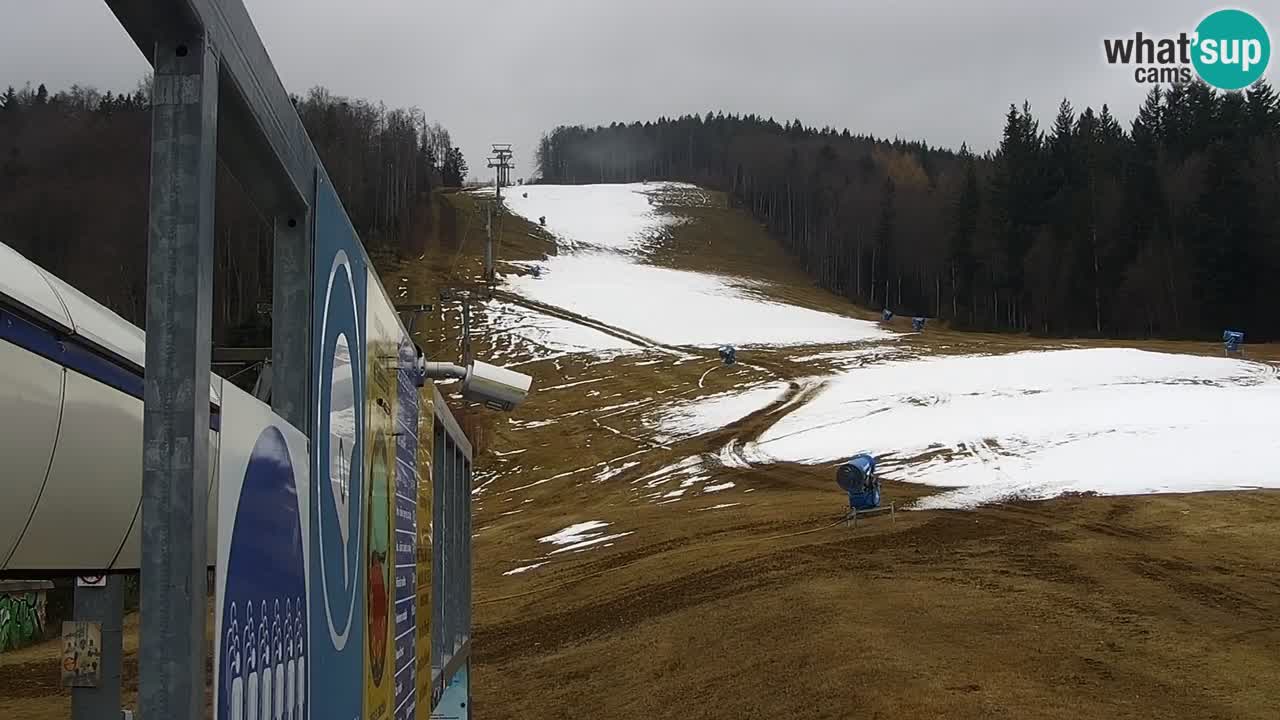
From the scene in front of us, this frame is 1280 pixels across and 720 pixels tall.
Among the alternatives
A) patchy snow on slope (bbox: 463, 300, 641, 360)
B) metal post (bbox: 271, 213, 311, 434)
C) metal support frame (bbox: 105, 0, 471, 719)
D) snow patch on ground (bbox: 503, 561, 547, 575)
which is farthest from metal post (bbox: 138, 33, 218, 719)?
patchy snow on slope (bbox: 463, 300, 641, 360)

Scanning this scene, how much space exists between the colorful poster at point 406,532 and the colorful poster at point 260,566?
155 centimetres

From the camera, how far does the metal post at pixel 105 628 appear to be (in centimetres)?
488

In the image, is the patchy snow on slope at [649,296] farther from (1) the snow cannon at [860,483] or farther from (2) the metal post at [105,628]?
(2) the metal post at [105,628]

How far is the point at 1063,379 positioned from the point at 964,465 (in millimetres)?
13488

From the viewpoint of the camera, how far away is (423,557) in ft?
17.2

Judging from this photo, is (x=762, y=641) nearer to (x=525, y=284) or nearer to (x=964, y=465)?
(x=964, y=465)

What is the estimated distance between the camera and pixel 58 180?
7.70 ft

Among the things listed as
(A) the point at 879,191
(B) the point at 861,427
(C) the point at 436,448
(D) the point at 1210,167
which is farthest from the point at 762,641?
(A) the point at 879,191

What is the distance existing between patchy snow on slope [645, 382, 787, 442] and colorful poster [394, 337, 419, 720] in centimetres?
3394

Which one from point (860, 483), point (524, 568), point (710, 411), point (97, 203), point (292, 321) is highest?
point (97, 203)

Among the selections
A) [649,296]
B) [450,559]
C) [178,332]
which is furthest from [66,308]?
[649,296]

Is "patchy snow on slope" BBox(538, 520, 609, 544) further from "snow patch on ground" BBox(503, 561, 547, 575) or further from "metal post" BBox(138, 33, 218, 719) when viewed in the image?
"metal post" BBox(138, 33, 218, 719)

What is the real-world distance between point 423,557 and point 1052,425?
31.2 meters

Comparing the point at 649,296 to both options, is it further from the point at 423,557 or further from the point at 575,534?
the point at 423,557
